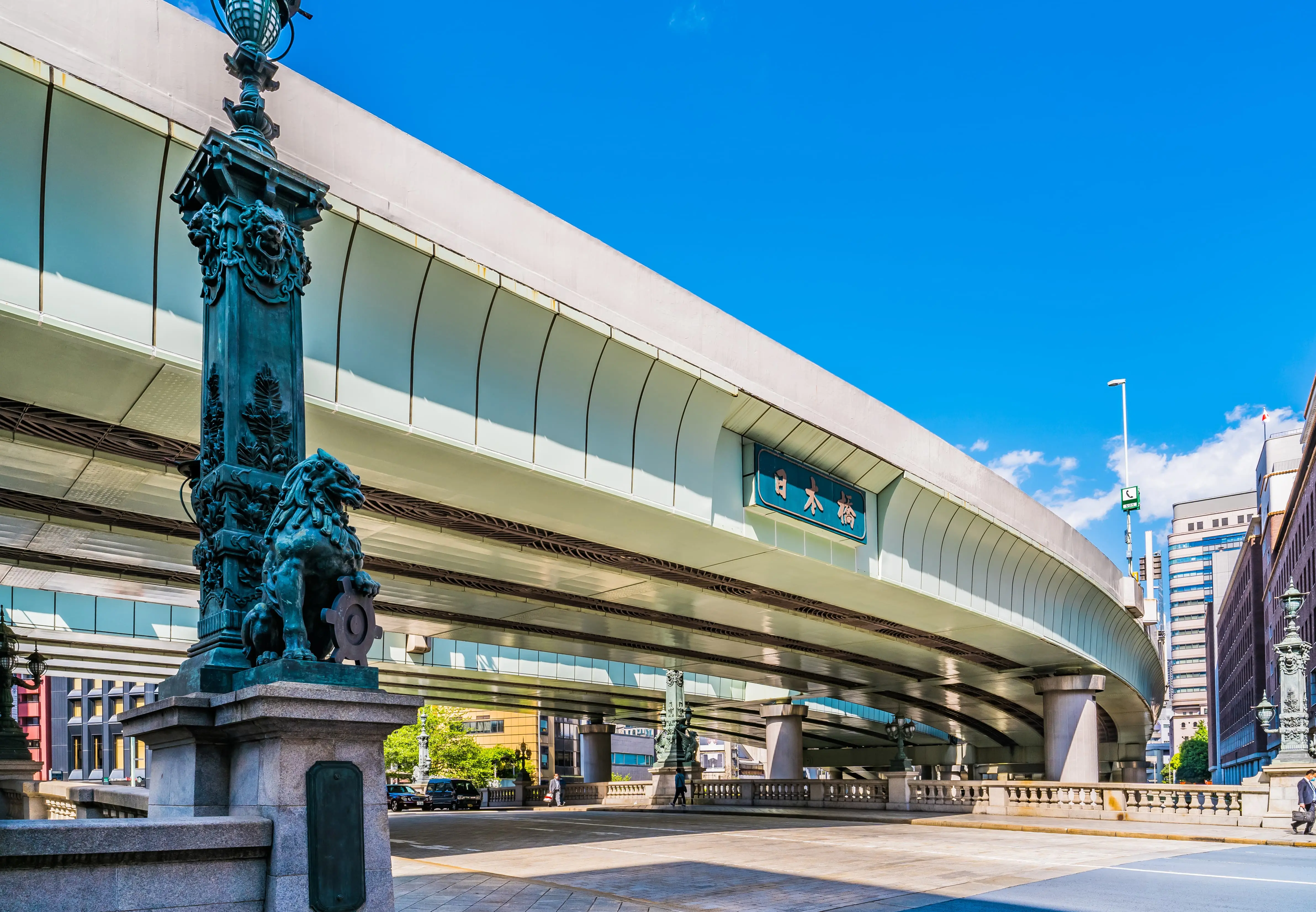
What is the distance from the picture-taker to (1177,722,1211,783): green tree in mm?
158500

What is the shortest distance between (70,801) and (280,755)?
7.53 meters

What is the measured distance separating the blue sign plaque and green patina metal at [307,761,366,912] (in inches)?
489

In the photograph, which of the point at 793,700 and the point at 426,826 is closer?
the point at 426,826

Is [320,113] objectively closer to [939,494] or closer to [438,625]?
[939,494]

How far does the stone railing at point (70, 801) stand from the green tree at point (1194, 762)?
560 feet

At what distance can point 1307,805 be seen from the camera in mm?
20719

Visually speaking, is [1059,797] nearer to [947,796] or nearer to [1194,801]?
[1194,801]

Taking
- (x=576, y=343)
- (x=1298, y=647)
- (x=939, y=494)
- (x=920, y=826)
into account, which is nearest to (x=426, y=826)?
(x=920, y=826)

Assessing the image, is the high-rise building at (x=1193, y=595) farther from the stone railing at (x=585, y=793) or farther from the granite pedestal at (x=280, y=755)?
the granite pedestal at (x=280, y=755)

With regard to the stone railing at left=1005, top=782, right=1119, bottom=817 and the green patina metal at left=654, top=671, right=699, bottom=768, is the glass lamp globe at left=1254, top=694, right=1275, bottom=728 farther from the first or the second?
the green patina metal at left=654, top=671, right=699, bottom=768

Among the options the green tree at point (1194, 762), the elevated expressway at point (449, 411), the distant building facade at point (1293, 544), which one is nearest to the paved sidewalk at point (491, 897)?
the elevated expressway at point (449, 411)

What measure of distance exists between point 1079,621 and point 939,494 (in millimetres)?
14008

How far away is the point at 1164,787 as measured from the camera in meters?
26.4

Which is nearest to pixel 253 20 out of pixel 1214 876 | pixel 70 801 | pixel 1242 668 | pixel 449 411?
pixel 449 411
